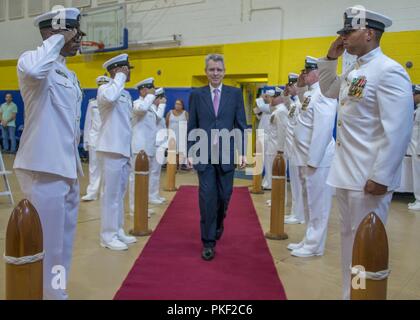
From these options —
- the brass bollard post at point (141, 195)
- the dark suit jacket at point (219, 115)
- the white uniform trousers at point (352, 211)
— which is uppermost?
the dark suit jacket at point (219, 115)

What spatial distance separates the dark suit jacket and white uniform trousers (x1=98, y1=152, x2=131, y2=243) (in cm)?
77

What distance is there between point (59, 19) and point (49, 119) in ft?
1.97

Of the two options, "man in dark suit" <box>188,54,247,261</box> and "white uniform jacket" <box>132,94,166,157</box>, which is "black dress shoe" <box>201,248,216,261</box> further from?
"white uniform jacket" <box>132,94,166,157</box>

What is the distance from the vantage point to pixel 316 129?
13.4 feet

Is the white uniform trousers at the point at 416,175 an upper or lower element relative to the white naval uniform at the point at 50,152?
lower

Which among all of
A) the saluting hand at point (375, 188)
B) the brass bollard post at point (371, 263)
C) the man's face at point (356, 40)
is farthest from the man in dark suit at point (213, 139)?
the brass bollard post at point (371, 263)

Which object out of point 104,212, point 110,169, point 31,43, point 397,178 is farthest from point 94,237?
point 31,43

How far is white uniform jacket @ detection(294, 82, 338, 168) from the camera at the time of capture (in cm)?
405

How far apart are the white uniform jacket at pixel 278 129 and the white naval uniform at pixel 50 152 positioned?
4.59m

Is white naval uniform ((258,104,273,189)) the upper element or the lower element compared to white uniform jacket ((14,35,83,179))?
lower

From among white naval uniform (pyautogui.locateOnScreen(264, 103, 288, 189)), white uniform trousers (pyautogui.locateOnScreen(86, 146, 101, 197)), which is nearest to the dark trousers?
white naval uniform (pyautogui.locateOnScreen(264, 103, 288, 189))

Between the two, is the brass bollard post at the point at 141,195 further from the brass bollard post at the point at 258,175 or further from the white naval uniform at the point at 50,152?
the brass bollard post at the point at 258,175

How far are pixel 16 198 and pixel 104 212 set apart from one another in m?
3.43

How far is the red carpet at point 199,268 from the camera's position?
301 centimetres
